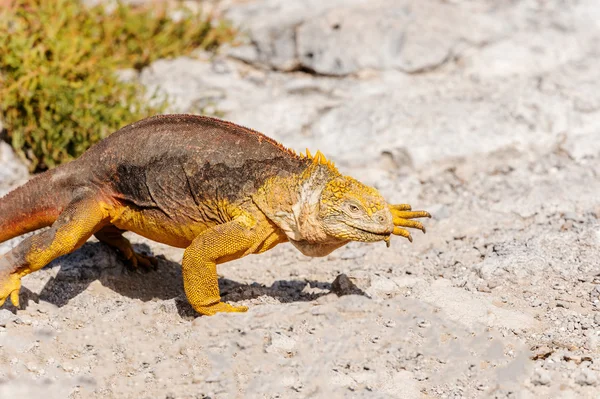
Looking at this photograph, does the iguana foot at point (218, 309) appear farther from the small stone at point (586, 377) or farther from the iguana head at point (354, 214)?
the small stone at point (586, 377)

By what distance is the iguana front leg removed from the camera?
19.7 ft

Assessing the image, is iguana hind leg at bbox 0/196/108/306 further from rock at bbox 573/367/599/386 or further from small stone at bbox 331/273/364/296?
rock at bbox 573/367/599/386

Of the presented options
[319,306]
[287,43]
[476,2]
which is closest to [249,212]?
[319,306]

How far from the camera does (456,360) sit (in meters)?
5.59

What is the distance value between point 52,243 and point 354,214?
260cm

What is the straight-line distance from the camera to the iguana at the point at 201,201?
5.94m

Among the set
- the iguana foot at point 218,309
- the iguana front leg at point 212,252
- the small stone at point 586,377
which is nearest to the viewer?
the small stone at point 586,377

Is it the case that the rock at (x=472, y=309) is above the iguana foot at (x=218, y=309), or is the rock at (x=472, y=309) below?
below

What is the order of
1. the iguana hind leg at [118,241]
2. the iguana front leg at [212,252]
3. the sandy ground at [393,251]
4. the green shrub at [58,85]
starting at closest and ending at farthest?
the sandy ground at [393,251], the iguana front leg at [212,252], the iguana hind leg at [118,241], the green shrub at [58,85]

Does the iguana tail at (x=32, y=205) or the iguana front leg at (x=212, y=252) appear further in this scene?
the iguana tail at (x=32, y=205)

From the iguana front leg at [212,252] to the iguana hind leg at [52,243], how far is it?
104 centimetres

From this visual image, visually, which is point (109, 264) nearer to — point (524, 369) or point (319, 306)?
point (319, 306)

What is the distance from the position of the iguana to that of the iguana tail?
0.01m

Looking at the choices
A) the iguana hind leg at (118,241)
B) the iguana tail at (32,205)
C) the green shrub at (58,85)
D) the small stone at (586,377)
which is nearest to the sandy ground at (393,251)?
the small stone at (586,377)
